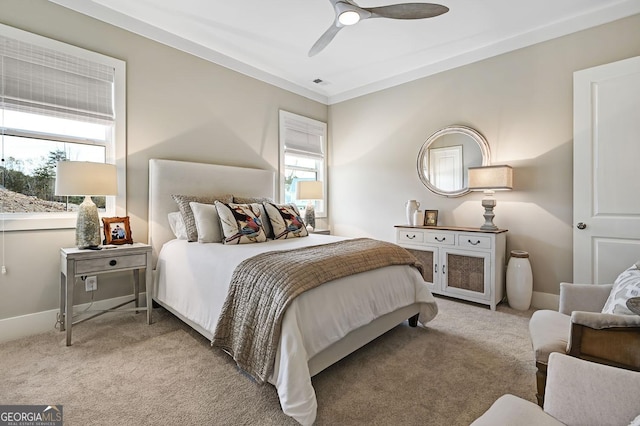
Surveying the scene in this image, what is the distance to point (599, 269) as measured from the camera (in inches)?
108

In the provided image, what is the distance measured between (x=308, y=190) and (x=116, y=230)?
2323 mm

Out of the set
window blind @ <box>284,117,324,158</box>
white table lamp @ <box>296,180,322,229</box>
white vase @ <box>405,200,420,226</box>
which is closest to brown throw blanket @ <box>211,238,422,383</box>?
white vase @ <box>405,200,420,226</box>

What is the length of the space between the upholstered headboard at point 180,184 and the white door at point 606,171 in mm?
3460

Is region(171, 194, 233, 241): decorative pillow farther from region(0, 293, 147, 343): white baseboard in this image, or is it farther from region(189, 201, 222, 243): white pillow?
region(0, 293, 147, 343): white baseboard

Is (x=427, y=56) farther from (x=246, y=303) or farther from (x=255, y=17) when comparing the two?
(x=246, y=303)

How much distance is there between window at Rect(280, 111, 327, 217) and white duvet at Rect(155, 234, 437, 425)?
1835 millimetres

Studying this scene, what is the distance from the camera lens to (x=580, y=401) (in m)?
0.93

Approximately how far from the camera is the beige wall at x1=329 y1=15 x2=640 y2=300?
9.88ft

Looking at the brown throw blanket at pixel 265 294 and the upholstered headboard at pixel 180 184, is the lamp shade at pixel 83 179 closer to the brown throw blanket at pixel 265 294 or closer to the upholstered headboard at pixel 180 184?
the upholstered headboard at pixel 180 184

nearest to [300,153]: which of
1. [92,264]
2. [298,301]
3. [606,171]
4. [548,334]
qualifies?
[92,264]

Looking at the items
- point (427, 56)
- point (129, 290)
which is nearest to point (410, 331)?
point (129, 290)

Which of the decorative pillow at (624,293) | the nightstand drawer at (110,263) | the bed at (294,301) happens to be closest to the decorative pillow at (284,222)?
the bed at (294,301)

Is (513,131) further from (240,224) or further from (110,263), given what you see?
(110,263)

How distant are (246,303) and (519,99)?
137 inches
